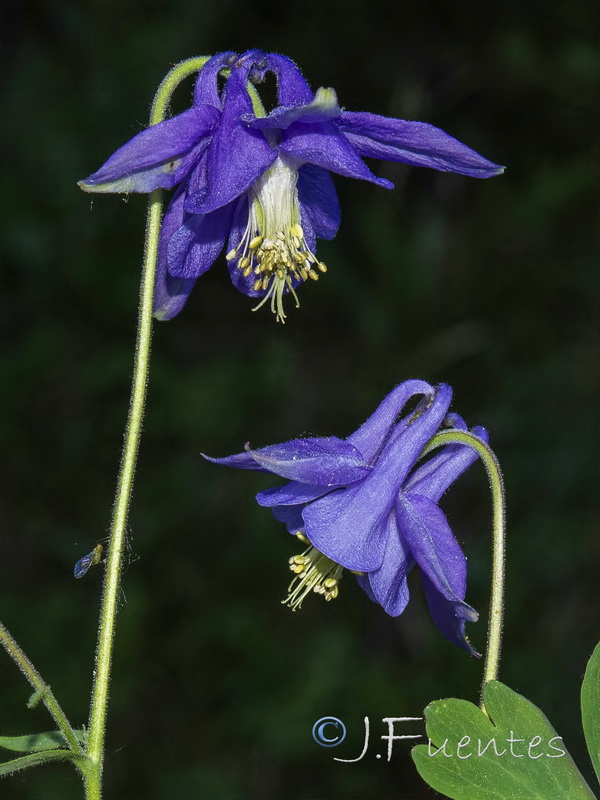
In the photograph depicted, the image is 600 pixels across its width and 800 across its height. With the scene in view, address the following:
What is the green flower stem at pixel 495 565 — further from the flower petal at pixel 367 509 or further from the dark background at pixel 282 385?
the dark background at pixel 282 385

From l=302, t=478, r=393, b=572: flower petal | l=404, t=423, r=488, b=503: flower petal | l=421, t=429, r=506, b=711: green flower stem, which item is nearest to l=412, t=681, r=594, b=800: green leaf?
l=421, t=429, r=506, b=711: green flower stem

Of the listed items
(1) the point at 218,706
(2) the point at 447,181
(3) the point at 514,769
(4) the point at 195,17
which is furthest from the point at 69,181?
(3) the point at 514,769

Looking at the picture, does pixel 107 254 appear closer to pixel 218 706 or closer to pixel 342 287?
pixel 342 287

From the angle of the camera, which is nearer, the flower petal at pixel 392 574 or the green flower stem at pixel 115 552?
the green flower stem at pixel 115 552

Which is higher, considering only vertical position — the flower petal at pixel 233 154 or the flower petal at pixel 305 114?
the flower petal at pixel 305 114

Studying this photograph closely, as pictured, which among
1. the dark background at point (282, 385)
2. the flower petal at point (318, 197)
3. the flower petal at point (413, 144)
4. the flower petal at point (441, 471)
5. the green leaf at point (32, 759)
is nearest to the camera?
the green leaf at point (32, 759)

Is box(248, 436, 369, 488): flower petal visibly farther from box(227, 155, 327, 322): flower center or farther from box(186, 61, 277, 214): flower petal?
box(186, 61, 277, 214): flower petal

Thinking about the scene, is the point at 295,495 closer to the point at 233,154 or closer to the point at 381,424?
the point at 381,424

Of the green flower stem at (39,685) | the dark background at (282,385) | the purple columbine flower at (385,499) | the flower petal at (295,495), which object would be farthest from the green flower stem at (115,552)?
the dark background at (282,385)
